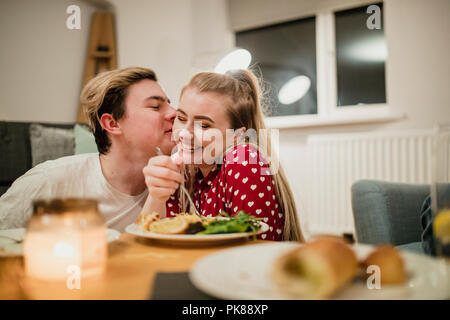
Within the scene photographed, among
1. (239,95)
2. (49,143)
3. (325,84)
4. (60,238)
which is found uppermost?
(325,84)

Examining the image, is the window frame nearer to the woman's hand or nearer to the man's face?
the man's face

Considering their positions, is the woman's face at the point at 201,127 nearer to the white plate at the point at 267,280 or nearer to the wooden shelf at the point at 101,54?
the white plate at the point at 267,280

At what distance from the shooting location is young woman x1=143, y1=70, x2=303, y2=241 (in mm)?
759

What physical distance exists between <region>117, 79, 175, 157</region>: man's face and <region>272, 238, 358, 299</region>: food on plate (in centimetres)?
76

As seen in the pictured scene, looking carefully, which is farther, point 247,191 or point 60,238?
point 247,191

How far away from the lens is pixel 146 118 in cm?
96

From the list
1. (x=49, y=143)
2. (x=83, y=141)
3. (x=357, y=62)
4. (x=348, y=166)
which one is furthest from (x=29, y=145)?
(x=357, y=62)

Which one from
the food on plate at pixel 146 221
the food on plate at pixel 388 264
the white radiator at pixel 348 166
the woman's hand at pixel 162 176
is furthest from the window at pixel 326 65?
the food on plate at pixel 388 264

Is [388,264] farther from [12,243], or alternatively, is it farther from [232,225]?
[12,243]

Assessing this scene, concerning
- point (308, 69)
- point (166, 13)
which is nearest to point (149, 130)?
point (166, 13)

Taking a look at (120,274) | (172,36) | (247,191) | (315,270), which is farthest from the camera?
(172,36)

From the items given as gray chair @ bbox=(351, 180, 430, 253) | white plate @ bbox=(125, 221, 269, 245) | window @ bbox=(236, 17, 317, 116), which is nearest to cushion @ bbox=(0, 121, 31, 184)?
white plate @ bbox=(125, 221, 269, 245)

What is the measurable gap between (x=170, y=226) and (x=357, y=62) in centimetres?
234
